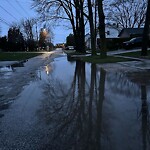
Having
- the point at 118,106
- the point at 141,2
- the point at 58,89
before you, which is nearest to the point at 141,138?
the point at 118,106

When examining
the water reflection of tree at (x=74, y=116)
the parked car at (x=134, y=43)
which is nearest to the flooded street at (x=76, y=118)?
the water reflection of tree at (x=74, y=116)

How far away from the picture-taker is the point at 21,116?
7.76m

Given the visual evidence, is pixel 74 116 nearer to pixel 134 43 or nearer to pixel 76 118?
pixel 76 118

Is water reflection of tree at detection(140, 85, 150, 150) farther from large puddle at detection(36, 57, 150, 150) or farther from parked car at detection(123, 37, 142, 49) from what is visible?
parked car at detection(123, 37, 142, 49)

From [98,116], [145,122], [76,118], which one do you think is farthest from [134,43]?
[145,122]

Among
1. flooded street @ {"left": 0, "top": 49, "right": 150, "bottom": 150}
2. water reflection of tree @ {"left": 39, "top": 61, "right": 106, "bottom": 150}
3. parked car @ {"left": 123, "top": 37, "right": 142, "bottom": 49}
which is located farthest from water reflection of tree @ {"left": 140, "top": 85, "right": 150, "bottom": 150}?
parked car @ {"left": 123, "top": 37, "right": 142, "bottom": 49}

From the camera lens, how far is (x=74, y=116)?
7605 mm

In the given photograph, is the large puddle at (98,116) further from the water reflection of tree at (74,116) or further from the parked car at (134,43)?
the parked car at (134,43)

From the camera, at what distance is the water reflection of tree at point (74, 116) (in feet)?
18.4

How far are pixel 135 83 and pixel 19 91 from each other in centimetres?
435

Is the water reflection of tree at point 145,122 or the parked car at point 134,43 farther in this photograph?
the parked car at point 134,43

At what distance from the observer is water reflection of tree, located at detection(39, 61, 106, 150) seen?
5617 millimetres

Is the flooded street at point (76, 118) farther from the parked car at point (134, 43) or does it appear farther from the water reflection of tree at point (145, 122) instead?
the parked car at point (134, 43)

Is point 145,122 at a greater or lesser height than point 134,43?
greater
